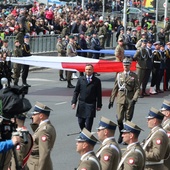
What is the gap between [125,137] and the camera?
10.9 metres

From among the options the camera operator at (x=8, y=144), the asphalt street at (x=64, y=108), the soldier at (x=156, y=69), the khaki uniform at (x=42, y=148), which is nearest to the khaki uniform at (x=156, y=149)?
the khaki uniform at (x=42, y=148)

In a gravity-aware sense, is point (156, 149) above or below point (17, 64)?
above

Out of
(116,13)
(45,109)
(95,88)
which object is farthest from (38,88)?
(116,13)

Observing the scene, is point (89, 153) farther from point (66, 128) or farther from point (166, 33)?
point (166, 33)

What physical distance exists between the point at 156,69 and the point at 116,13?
29.8 m

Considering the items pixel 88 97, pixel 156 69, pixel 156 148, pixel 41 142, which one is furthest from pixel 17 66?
pixel 156 148

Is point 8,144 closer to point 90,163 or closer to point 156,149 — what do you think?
point 90,163

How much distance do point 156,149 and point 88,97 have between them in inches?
199

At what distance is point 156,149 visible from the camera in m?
11.4

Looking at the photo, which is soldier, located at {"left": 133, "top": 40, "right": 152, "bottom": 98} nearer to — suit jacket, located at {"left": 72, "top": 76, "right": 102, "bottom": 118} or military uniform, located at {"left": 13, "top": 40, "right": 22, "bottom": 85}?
military uniform, located at {"left": 13, "top": 40, "right": 22, "bottom": 85}

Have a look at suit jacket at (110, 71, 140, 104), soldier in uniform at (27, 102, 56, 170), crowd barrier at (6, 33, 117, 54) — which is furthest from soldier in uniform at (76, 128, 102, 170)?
crowd barrier at (6, 33, 117, 54)

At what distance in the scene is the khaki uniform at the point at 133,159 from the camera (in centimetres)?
1043

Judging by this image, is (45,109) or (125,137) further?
(45,109)

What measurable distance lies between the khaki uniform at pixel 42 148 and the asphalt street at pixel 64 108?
9.41 ft
